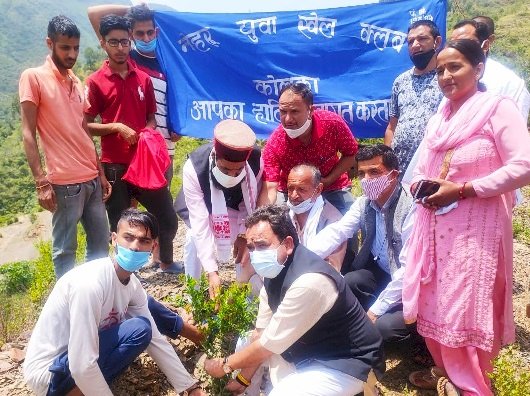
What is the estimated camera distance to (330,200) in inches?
153

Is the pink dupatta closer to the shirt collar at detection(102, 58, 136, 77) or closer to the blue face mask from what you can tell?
the shirt collar at detection(102, 58, 136, 77)

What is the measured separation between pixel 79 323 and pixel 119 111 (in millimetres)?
1979

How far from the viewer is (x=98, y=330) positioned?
2.86 metres

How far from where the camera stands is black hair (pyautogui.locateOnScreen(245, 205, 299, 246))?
2.60 meters

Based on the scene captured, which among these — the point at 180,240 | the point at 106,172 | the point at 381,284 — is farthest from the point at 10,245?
Answer: the point at 381,284

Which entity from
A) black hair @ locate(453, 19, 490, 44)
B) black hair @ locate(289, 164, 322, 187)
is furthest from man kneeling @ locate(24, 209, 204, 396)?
black hair @ locate(453, 19, 490, 44)

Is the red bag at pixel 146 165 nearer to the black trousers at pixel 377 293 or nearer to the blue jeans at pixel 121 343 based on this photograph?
the blue jeans at pixel 121 343

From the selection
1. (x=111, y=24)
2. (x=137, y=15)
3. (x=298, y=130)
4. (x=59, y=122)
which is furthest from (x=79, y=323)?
(x=137, y=15)

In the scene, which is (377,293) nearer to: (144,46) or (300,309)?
(300,309)

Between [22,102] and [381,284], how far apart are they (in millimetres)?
2807

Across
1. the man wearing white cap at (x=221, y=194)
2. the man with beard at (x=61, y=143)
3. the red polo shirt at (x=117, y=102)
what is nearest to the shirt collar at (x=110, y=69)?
the red polo shirt at (x=117, y=102)

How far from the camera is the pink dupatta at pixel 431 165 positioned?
2.49 metres

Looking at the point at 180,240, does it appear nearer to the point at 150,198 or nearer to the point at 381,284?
the point at 150,198

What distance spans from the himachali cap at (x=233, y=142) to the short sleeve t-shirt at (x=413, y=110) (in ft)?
3.79
